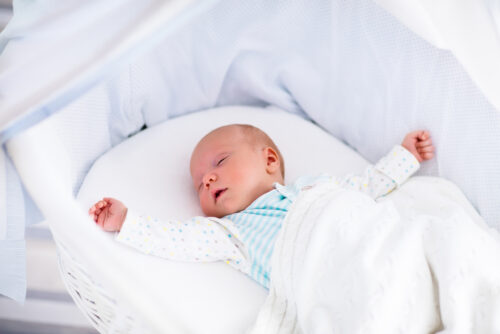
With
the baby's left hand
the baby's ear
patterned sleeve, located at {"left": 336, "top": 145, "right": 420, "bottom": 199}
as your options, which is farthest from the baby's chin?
the baby's left hand

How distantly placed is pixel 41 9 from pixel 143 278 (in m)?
0.44

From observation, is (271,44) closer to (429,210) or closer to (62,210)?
(429,210)

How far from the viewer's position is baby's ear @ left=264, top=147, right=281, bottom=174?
1279 millimetres

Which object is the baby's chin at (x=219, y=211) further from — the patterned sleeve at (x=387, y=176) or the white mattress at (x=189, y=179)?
the patterned sleeve at (x=387, y=176)

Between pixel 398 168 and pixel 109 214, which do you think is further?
pixel 398 168

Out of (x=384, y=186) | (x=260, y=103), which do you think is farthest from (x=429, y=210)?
(x=260, y=103)

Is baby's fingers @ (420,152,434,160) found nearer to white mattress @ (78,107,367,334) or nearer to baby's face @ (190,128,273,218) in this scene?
white mattress @ (78,107,367,334)

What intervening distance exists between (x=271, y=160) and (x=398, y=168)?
0.94 feet

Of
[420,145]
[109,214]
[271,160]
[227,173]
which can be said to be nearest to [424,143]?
[420,145]

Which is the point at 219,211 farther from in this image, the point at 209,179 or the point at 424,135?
the point at 424,135

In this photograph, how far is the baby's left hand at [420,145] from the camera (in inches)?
50.3

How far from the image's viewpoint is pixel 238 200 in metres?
1.23

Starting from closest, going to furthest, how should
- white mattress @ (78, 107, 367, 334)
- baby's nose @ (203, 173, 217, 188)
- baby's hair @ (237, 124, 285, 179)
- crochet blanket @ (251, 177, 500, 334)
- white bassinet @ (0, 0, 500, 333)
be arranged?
white bassinet @ (0, 0, 500, 333)
crochet blanket @ (251, 177, 500, 334)
white mattress @ (78, 107, 367, 334)
baby's nose @ (203, 173, 217, 188)
baby's hair @ (237, 124, 285, 179)

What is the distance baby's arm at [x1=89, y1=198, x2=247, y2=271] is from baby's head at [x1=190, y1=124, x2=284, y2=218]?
3.3 inches
